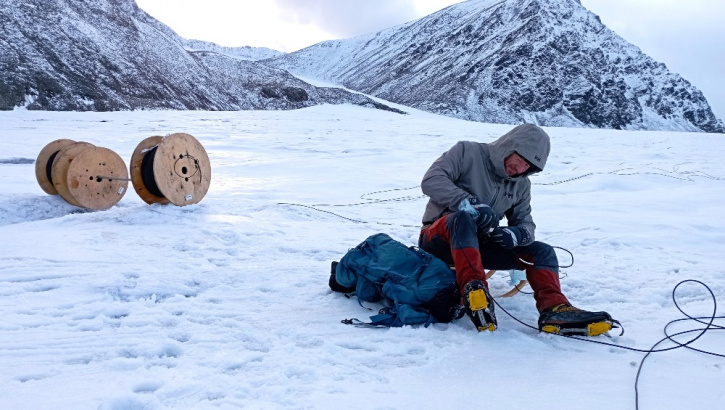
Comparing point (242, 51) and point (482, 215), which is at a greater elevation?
point (242, 51)

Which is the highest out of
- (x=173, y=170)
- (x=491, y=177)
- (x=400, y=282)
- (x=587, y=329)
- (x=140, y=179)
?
(x=491, y=177)

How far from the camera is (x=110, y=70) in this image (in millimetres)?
42906

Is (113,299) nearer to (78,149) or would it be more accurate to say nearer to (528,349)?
(528,349)

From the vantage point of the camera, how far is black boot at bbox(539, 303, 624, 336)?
3055mm

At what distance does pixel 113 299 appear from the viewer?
3.62m

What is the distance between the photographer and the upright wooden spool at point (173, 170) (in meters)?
6.22

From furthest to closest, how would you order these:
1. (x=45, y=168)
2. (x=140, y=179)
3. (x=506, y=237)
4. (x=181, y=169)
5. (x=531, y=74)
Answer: (x=531, y=74), (x=45, y=168), (x=181, y=169), (x=140, y=179), (x=506, y=237)

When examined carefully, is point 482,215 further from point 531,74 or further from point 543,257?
point 531,74

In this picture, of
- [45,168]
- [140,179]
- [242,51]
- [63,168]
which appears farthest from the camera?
[242,51]

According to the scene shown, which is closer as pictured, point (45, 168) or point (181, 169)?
point (181, 169)

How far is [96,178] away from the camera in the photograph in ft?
22.6

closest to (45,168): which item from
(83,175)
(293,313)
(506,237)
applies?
(83,175)

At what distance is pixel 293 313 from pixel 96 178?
15.7ft

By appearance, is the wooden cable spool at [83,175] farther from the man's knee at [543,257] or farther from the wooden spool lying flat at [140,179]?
the man's knee at [543,257]
